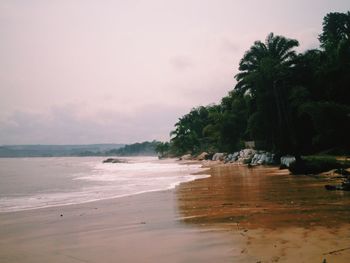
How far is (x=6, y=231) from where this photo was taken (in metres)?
9.63

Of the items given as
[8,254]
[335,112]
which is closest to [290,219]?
[8,254]

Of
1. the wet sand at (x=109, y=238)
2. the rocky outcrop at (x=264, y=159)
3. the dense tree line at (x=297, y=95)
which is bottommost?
the wet sand at (x=109, y=238)

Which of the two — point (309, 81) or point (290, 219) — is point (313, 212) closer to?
point (290, 219)

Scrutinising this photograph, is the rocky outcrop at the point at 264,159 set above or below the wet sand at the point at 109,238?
above

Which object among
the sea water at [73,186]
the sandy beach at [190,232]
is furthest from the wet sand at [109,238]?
the sea water at [73,186]

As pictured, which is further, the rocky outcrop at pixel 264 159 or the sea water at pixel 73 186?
the rocky outcrop at pixel 264 159

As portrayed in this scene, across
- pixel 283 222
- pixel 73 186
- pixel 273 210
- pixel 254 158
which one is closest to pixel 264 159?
pixel 254 158

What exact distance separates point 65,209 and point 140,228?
5.54 metres

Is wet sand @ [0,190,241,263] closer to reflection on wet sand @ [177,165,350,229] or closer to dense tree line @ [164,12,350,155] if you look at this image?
reflection on wet sand @ [177,165,350,229]

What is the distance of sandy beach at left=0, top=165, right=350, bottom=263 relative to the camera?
6.27 meters

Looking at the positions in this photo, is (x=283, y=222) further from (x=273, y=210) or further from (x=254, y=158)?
(x=254, y=158)

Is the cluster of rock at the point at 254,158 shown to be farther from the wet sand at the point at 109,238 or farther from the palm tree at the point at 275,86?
the wet sand at the point at 109,238

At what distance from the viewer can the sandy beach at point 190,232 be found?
6.27 m

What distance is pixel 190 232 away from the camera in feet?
27.0
